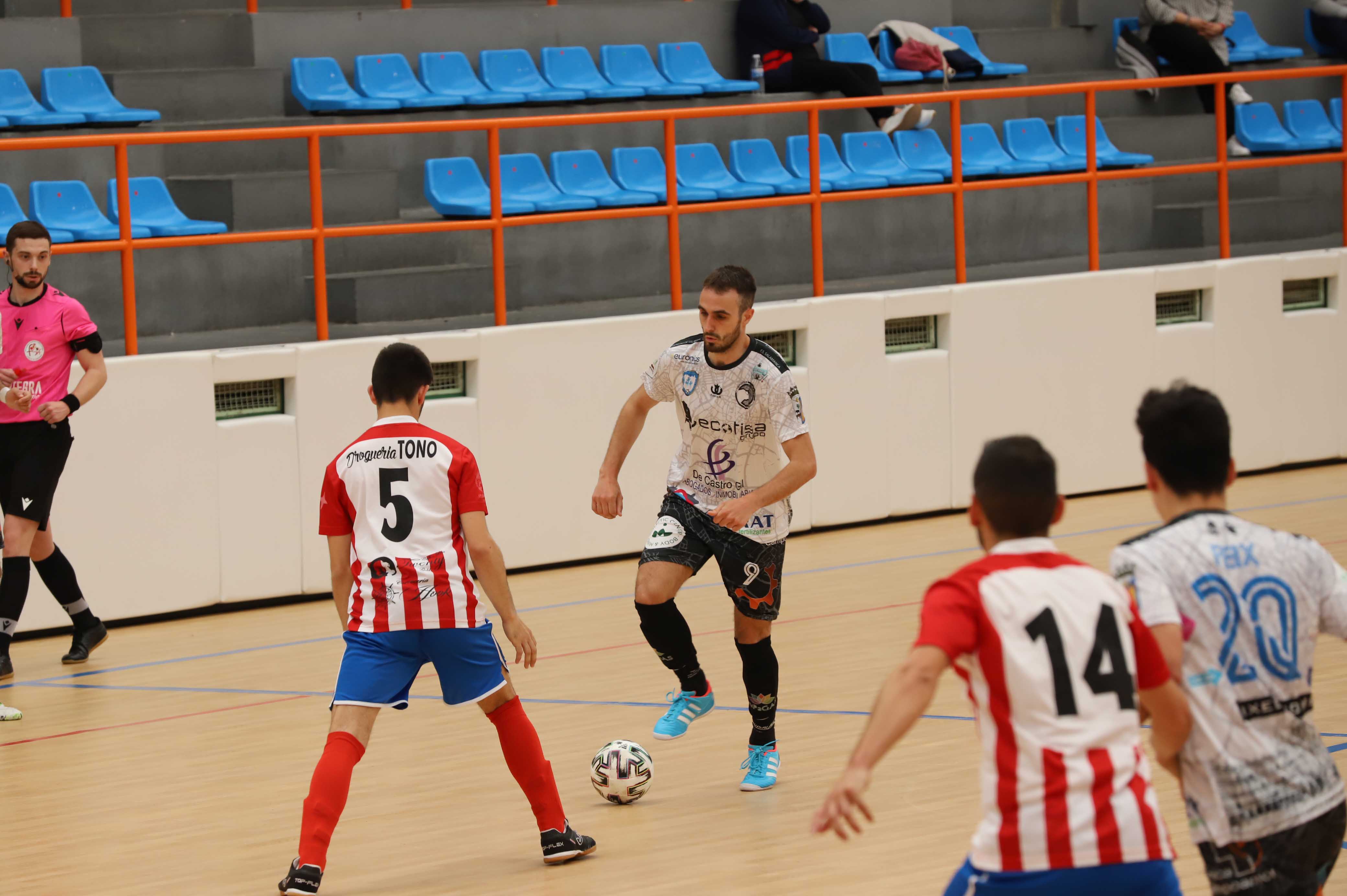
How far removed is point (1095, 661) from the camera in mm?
3238

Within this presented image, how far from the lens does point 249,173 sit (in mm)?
11992

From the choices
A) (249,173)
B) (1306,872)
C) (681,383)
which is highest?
(249,173)

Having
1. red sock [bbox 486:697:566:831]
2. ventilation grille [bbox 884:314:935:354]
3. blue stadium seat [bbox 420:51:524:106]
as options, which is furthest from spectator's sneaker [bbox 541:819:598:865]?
blue stadium seat [bbox 420:51:524:106]

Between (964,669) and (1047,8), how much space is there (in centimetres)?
1610

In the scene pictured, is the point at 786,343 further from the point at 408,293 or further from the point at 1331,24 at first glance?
the point at 1331,24

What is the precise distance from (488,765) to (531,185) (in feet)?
21.0

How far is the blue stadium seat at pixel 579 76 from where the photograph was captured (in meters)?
14.1

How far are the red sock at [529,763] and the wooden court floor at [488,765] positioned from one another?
180 mm

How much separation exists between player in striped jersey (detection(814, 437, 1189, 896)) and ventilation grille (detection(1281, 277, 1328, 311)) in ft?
37.7

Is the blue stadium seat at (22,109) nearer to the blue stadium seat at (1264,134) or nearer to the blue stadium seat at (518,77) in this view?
the blue stadium seat at (518,77)

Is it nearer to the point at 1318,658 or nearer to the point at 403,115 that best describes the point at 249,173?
the point at 403,115

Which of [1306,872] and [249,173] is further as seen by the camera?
[249,173]

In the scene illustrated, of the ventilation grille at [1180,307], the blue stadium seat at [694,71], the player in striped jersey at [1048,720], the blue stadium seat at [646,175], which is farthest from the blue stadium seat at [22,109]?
the player in striped jersey at [1048,720]

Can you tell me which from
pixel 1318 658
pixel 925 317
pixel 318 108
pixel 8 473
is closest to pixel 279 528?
pixel 8 473
